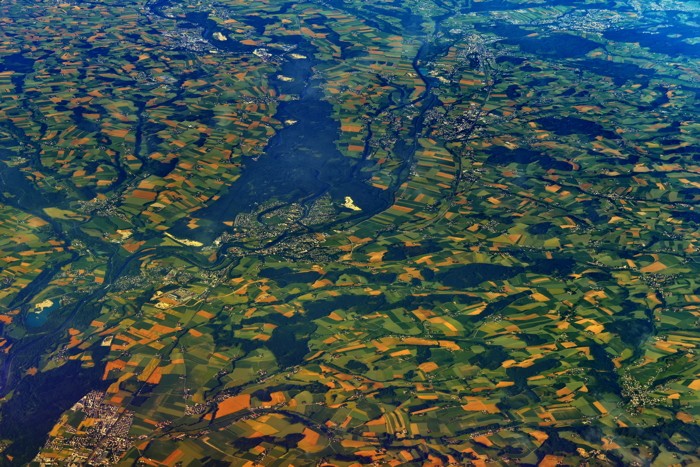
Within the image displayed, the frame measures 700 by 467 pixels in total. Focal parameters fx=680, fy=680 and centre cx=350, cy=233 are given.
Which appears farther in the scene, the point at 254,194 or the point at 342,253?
the point at 254,194

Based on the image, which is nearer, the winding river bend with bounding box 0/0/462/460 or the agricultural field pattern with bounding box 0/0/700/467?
the agricultural field pattern with bounding box 0/0/700/467

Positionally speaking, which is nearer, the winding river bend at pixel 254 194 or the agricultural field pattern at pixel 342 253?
the agricultural field pattern at pixel 342 253

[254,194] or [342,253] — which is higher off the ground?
[254,194]

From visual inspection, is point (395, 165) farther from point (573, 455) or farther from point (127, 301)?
point (573, 455)

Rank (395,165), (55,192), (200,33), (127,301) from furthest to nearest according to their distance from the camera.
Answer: (200,33) → (395,165) → (55,192) → (127,301)

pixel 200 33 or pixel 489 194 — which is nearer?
pixel 489 194

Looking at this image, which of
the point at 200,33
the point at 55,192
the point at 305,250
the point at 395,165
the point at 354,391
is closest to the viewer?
the point at 354,391

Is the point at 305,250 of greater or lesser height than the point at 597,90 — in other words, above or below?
below

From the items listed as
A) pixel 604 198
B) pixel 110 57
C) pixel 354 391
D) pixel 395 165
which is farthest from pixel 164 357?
pixel 110 57
